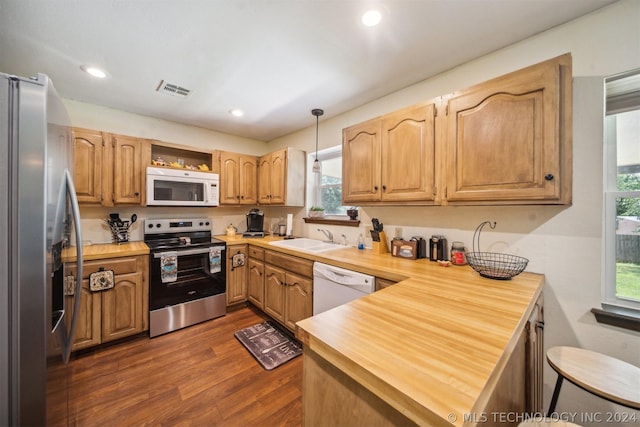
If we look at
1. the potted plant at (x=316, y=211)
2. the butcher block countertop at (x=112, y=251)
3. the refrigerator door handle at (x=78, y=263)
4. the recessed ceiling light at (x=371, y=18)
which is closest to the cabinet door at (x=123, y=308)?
the butcher block countertop at (x=112, y=251)

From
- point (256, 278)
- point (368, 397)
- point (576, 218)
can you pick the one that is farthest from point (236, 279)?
point (576, 218)

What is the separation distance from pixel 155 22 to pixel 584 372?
2.88 metres

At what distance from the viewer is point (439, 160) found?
1609mm

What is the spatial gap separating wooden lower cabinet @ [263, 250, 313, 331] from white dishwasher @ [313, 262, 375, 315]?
0.35 ft

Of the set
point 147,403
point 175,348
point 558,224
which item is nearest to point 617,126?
point 558,224

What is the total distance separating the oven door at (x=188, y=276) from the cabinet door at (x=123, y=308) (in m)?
0.11

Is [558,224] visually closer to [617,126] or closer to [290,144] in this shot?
[617,126]

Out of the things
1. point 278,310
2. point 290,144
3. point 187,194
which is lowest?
point 278,310

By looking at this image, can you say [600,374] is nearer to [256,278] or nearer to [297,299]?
[297,299]

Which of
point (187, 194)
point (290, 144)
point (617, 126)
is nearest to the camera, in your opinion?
point (617, 126)

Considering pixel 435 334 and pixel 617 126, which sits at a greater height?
pixel 617 126

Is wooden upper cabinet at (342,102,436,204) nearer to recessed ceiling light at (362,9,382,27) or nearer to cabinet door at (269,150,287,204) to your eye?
recessed ceiling light at (362,9,382,27)

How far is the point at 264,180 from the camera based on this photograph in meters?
3.42

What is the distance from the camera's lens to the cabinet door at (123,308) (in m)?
2.12
